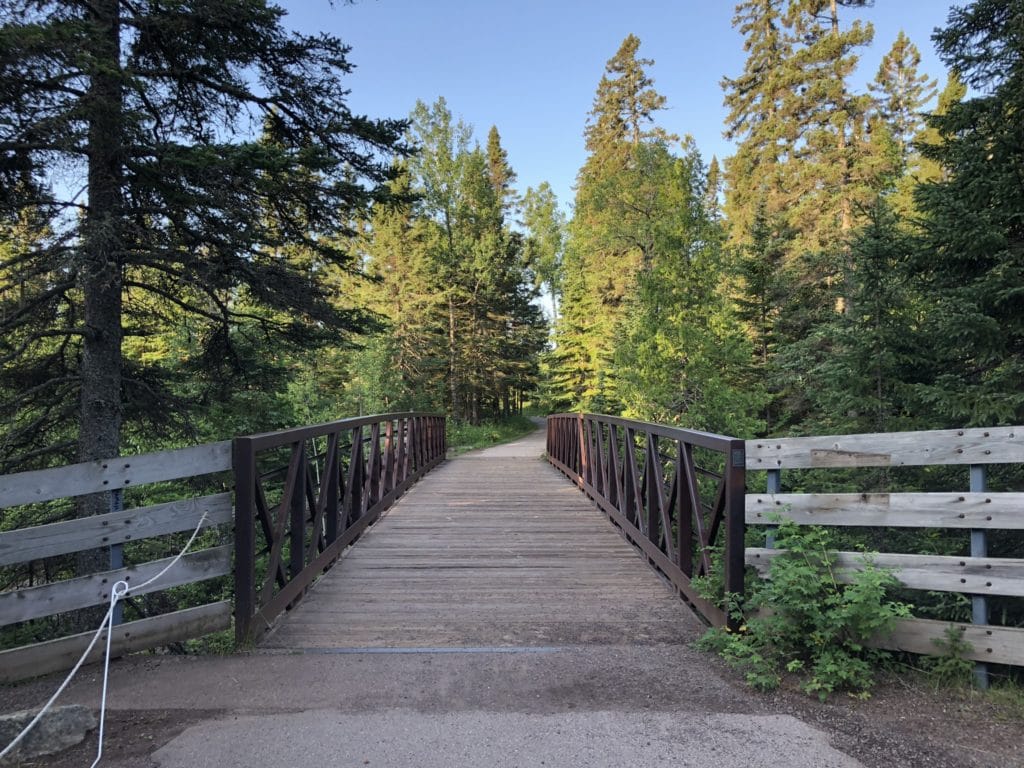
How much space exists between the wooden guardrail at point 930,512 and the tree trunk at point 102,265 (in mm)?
4945

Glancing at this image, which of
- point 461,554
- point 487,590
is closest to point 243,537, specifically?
point 487,590

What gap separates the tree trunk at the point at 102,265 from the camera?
4270mm

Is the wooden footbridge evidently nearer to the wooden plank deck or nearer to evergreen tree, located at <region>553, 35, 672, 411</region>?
the wooden plank deck

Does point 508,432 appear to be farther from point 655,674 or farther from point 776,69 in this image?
point 655,674

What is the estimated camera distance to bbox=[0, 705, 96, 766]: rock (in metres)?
2.05

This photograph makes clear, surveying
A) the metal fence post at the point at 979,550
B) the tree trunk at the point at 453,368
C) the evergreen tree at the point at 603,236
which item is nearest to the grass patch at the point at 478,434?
the tree trunk at the point at 453,368

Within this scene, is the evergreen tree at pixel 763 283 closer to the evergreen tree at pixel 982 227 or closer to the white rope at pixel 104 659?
the evergreen tree at pixel 982 227

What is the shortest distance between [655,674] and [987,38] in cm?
599

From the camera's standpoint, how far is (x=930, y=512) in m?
2.63

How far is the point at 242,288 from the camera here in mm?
6223

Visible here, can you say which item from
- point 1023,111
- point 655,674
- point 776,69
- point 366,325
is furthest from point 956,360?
point 776,69

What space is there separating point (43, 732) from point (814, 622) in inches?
124

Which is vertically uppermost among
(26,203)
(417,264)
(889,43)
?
(889,43)

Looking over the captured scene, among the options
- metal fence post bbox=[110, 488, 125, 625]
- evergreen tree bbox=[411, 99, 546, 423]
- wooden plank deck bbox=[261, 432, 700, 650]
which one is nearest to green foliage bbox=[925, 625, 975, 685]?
wooden plank deck bbox=[261, 432, 700, 650]
